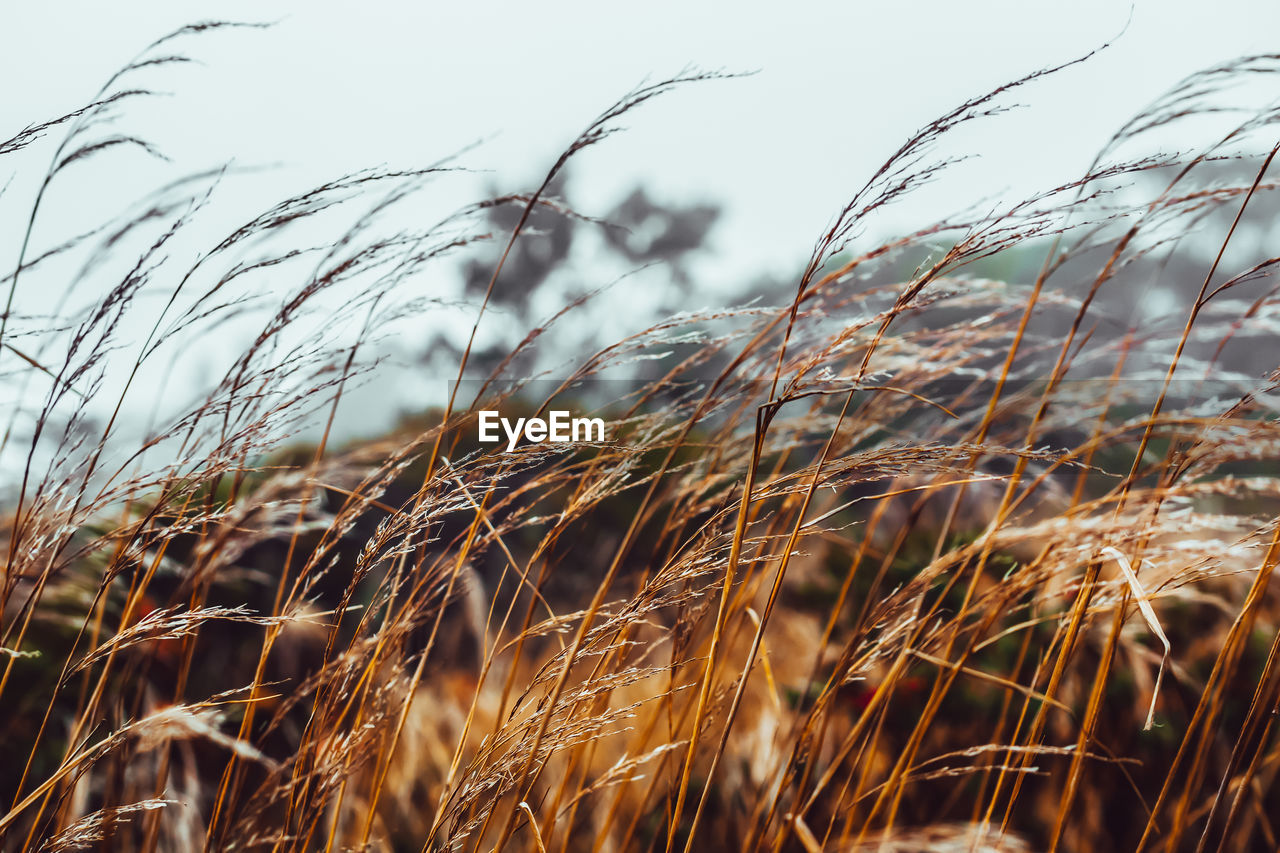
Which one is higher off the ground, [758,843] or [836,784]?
[758,843]

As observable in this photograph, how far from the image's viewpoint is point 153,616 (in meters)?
0.58

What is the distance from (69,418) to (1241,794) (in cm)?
96

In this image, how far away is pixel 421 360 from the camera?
21.4 ft

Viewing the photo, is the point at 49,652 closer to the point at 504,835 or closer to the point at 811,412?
the point at 504,835

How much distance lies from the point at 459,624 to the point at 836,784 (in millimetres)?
1114

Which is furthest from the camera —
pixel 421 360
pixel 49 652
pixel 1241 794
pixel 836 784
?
pixel 421 360

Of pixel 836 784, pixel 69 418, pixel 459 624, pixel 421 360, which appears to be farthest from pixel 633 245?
pixel 69 418

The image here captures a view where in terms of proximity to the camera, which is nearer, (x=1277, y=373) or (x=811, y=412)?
(x=1277, y=373)

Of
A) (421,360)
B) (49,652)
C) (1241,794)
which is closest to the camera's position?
(1241,794)

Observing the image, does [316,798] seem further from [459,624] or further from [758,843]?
[459,624]

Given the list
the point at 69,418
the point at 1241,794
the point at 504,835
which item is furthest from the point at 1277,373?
the point at 69,418

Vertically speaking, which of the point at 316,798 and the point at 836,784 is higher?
the point at 316,798

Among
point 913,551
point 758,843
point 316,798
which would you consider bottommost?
point 913,551

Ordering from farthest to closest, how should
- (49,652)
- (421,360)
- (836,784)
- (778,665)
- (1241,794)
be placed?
1. (421,360)
2. (778,665)
3. (49,652)
4. (836,784)
5. (1241,794)
